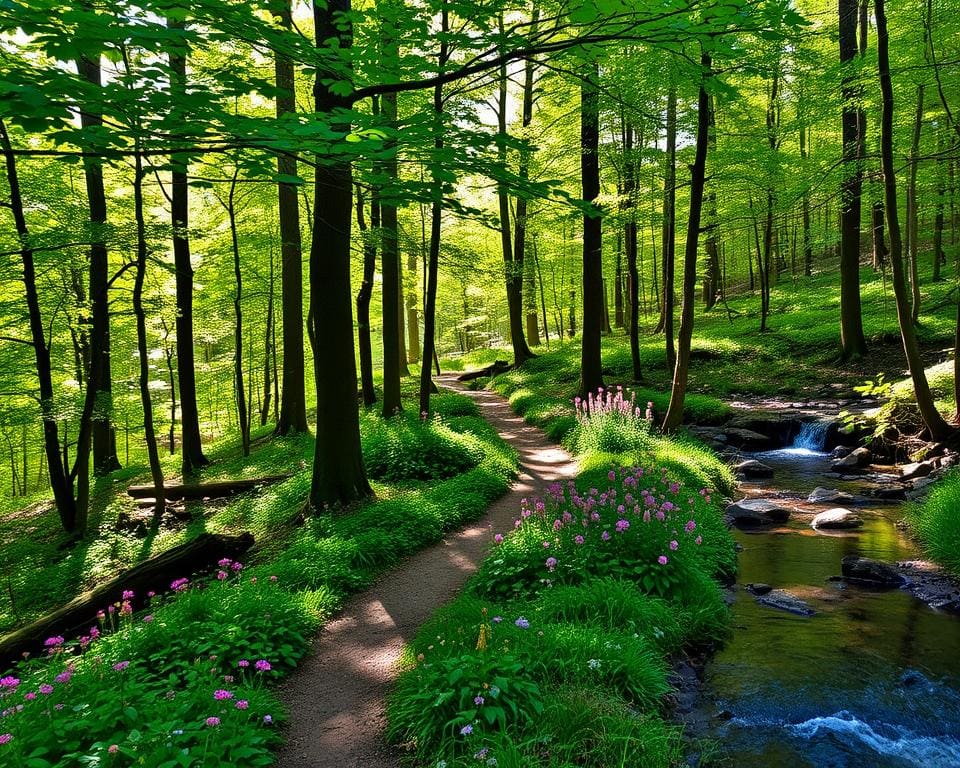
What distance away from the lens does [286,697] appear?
3.85 meters

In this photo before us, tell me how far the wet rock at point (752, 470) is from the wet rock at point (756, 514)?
2.07 metres

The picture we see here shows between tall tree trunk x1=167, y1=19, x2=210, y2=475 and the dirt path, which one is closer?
the dirt path

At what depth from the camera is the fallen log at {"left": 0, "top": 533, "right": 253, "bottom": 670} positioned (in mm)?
5012

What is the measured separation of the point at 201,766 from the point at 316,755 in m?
0.77

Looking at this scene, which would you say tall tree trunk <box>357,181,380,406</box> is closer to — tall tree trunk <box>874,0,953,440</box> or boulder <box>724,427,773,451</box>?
tall tree trunk <box>874,0,953,440</box>

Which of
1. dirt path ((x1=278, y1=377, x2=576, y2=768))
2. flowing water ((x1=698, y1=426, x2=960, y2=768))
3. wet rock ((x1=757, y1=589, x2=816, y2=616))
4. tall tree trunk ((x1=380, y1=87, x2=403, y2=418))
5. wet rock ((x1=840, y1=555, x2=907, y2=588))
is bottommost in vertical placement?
flowing water ((x1=698, y1=426, x2=960, y2=768))

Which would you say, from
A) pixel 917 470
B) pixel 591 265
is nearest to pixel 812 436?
pixel 917 470

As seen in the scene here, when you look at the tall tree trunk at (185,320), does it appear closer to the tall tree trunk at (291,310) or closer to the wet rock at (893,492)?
the tall tree trunk at (291,310)

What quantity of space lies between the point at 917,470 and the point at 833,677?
6.57 m

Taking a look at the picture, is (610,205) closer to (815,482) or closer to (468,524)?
(815,482)

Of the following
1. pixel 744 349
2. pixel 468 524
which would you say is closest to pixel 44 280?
pixel 468 524

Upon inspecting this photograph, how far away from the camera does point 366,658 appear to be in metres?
4.30

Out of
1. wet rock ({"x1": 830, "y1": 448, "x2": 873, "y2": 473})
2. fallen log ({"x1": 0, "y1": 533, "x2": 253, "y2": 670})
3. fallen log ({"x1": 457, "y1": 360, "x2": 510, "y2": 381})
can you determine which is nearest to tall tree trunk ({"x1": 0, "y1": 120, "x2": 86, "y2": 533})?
fallen log ({"x1": 0, "y1": 533, "x2": 253, "y2": 670})

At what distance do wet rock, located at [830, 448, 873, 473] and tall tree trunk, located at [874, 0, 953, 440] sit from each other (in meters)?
1.16
